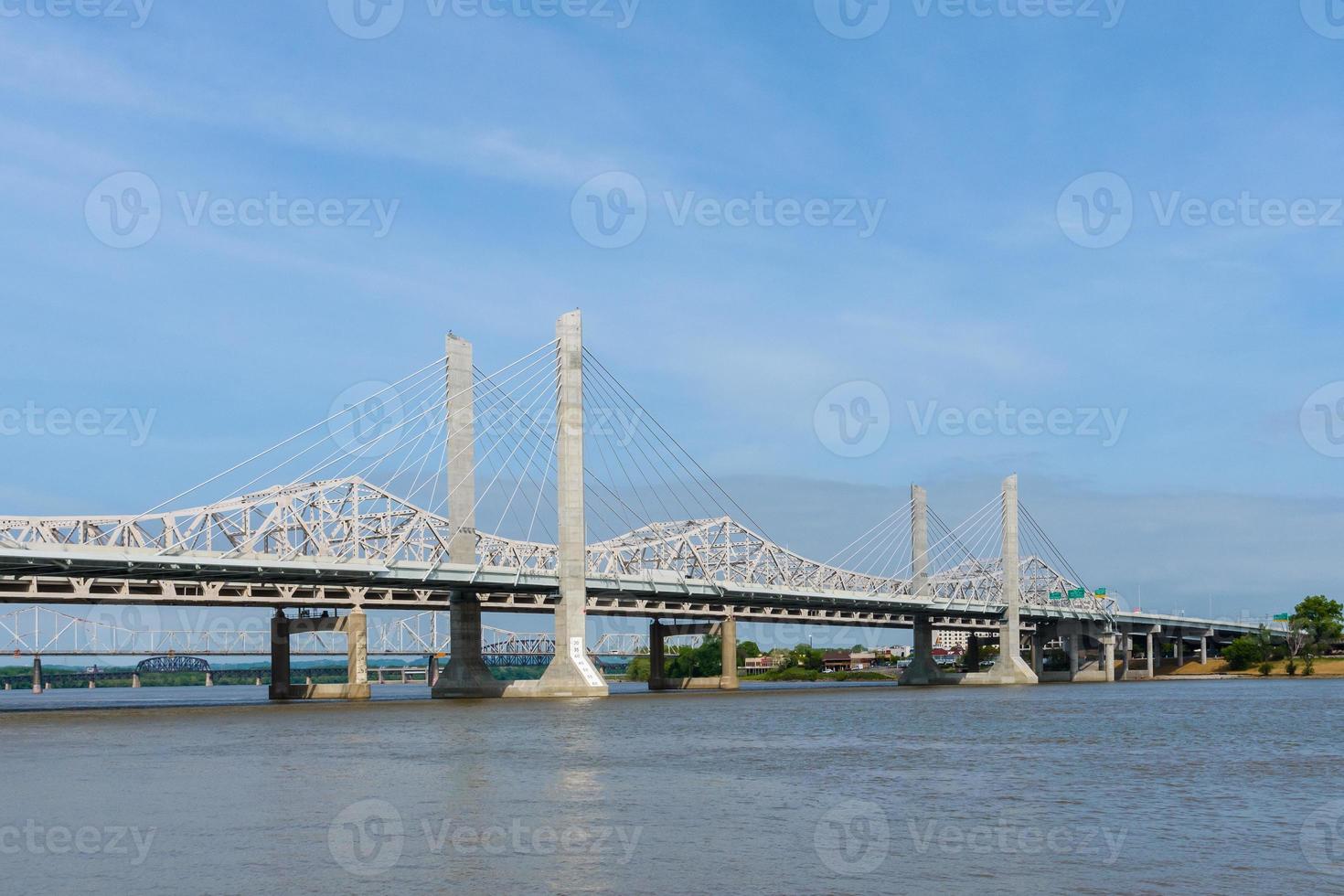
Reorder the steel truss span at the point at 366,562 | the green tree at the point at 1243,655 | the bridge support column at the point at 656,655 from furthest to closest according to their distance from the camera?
1. the green tree at the point at 1243,655
2. the bridge support column at the point at 656,655
3. the steel truss span at the point at 366,562

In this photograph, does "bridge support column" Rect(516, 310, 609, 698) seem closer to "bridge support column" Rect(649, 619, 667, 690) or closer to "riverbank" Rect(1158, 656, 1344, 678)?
"bridge support column" Rect(649, 619, 667, 690)

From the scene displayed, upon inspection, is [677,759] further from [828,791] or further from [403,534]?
[403,534]

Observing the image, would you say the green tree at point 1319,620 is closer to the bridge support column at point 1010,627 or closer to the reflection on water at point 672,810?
the bridge support column at point 1010,627

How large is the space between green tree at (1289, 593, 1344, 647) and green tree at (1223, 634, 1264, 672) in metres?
5.37

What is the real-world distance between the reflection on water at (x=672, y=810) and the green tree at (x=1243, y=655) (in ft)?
418

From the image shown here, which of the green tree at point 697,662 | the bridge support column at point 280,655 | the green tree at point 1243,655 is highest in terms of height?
the bridge support column at point 280,655

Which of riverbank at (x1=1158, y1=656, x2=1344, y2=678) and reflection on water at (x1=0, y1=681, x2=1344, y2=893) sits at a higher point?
reflection on water at (x1=0, y1=681, x2=1344, y2=893)

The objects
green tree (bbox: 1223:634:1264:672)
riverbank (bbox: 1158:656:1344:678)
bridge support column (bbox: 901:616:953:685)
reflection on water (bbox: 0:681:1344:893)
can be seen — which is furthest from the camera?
green tree (bbox: 1223:634:1264:672)

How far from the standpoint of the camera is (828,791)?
2888cm

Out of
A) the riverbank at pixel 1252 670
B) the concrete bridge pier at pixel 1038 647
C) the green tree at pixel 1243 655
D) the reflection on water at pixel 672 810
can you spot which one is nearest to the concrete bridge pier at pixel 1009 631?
the concrete bridge pier at pixel 1038 647

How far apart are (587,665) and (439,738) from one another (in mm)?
31387

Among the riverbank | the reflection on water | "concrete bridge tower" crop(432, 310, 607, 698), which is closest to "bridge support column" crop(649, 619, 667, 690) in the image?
"concrete bridge tower" crop(432, 310, 607, 698)

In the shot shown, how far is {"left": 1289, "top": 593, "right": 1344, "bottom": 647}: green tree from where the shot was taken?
167 m

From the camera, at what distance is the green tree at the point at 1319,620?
548ft
